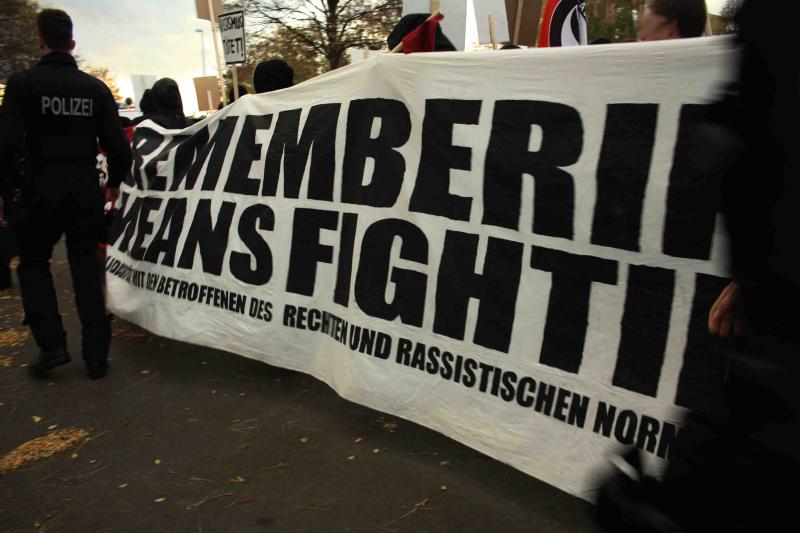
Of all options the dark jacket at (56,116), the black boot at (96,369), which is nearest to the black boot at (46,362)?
the black boot at (96,369)

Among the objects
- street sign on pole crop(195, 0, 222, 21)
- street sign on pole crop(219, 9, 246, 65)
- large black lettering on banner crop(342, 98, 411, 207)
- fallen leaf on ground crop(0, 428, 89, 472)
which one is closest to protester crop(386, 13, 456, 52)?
large black lettering on banner crop(342, 98, 411, 207)

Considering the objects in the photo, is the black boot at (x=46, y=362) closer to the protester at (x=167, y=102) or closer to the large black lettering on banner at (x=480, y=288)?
the protester at (x=167, y=102)

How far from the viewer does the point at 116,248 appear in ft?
17.9

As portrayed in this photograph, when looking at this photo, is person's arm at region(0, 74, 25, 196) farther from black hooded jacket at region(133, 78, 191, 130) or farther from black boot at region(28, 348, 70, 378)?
black hooded jacket at region(133, 78, 191, 130)

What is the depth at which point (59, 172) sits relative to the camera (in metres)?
4.19

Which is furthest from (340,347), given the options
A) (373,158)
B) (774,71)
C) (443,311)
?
(774,71)

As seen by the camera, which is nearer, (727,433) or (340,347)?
(727,433)

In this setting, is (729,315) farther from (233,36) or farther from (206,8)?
(206,8)

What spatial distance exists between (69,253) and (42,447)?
147 cm

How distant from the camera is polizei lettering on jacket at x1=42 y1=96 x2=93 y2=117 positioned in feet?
13.4

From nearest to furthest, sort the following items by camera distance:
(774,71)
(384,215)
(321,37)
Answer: (774,71), (384,215), (321,37)

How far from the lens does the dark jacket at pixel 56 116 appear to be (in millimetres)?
4047

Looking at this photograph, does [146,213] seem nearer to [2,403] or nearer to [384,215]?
[2,403]

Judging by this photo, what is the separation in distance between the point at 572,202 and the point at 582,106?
41 centimetres
